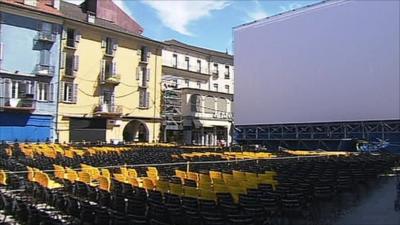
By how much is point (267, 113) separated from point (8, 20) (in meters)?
19.9

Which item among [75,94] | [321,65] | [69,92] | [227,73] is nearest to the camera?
[321,65]

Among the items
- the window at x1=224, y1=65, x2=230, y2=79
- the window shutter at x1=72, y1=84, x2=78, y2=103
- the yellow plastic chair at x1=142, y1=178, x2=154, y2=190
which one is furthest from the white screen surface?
the yellow plastic chair at x1=142, y1=178, x2=154, y2=190

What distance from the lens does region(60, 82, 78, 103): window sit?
1334 inches

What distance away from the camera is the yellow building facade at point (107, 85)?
34.3m

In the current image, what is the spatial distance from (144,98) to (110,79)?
4004mm

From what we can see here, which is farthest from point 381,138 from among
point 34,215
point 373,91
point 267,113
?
point 34,215

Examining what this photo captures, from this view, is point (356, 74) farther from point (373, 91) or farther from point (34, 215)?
point (34, 215)

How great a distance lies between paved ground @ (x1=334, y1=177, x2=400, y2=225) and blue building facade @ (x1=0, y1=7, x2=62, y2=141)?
81.8 feet

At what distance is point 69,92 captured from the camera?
34344 millimetres

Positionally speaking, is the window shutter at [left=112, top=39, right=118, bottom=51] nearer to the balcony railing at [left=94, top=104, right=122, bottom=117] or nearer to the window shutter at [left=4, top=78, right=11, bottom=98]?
the balcony railing at [left=94, top=104, right=122, bottom=117]

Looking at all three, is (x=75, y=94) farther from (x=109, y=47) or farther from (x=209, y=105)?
(x=209, y=105)

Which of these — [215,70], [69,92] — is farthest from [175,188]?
[215,70]

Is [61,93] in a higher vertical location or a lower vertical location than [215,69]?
lower

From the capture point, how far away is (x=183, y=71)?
48.3 m
